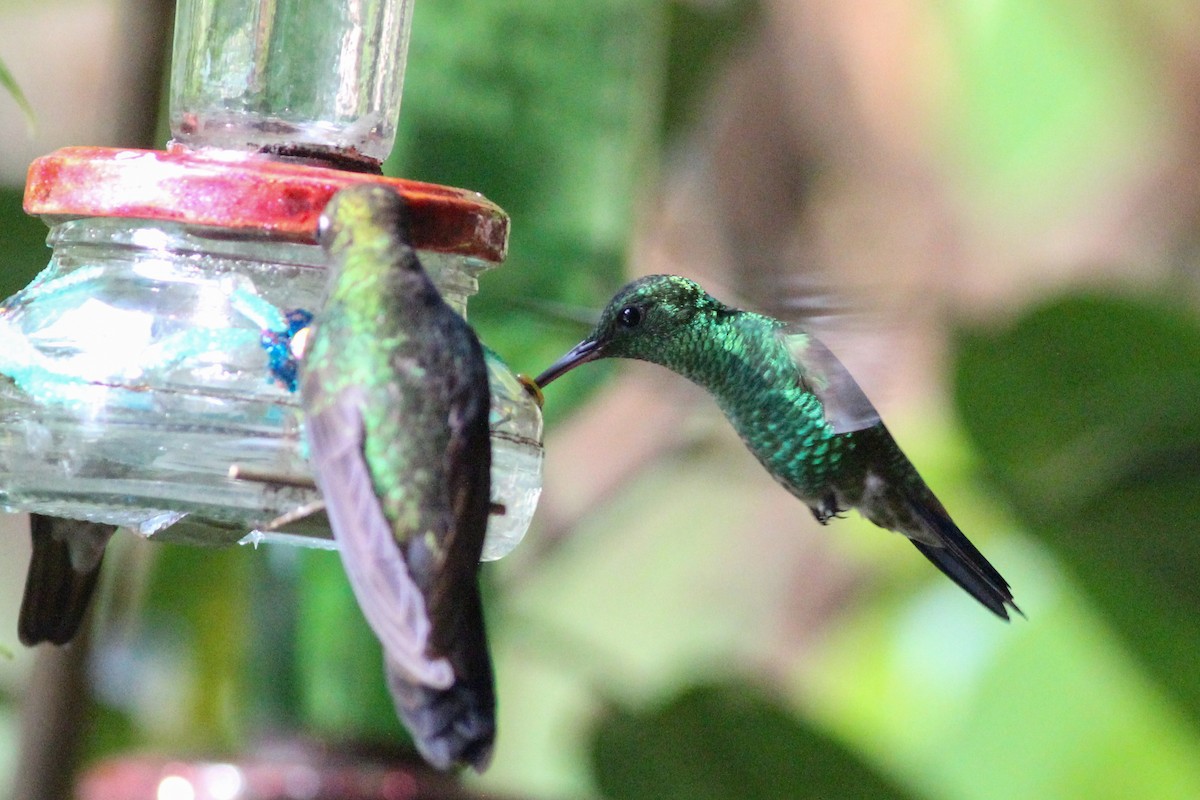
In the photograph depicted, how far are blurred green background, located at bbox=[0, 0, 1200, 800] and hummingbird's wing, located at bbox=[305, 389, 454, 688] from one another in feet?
2.25

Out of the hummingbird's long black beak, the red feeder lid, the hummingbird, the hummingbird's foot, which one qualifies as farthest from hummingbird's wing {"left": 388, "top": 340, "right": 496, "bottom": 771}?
the hummingbird's foot

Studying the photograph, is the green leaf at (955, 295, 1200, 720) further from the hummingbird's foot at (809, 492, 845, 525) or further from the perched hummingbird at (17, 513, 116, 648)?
the perched hummingbird at (17, 513, 116, 648)

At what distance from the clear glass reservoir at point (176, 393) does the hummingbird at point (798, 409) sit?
0.30 meters

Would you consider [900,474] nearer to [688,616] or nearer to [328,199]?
[328,199]

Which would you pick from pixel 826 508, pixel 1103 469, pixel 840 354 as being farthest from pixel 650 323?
pixel 1103 469

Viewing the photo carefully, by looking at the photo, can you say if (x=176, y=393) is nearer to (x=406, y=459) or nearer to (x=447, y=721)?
(x=406, y=459)

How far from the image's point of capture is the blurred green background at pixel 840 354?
2.57m

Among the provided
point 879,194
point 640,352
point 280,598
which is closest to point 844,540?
point 879,194

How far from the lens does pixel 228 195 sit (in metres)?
1.23

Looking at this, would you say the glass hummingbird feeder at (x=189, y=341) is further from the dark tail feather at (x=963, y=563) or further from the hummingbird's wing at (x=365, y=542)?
the dark tail feather at (x=963, y=563)

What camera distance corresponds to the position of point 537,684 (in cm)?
523

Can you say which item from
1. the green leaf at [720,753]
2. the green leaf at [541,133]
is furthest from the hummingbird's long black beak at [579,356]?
the green leaf at [720,753]

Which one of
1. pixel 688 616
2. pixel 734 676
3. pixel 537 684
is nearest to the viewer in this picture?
pixel 734 676

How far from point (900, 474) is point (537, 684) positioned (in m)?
3.54
